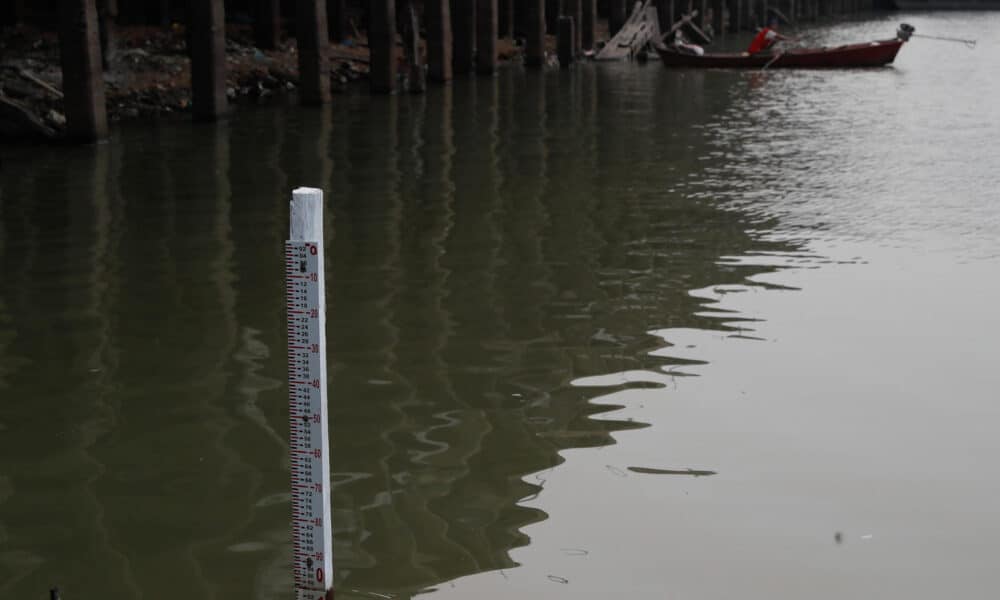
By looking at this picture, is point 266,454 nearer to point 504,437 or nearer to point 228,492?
point 228,492

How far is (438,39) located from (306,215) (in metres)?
21.1

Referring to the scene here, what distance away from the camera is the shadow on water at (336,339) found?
18.4 ft

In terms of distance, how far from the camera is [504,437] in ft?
22.0

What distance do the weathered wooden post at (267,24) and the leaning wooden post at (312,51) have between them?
16.2ft

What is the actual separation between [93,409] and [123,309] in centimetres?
212

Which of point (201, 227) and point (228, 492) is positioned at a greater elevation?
point (201, 227)

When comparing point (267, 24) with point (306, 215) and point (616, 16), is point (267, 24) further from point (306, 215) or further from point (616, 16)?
point (306, 215)

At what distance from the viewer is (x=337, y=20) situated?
2928cm

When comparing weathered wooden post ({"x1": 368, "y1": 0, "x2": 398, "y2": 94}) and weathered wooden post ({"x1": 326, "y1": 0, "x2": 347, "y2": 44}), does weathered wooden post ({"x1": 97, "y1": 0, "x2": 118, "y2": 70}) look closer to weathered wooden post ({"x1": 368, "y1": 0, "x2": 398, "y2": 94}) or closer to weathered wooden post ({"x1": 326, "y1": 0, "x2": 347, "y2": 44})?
weathered wooden post ({"x1": 368, "y1": 0, "x2": 398, "y2": 94})

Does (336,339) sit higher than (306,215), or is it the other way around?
(306,215)

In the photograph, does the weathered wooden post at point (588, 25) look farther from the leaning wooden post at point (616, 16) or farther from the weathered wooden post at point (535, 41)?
the weathered wooden post at point (535, 41)

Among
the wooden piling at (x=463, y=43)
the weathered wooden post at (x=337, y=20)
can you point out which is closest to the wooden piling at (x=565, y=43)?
the wooden piling at (x=463, y=43)

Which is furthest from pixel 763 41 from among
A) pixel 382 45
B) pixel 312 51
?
pixel 312 51

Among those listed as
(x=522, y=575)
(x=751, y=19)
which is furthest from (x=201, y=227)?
(x=751, y=19)
